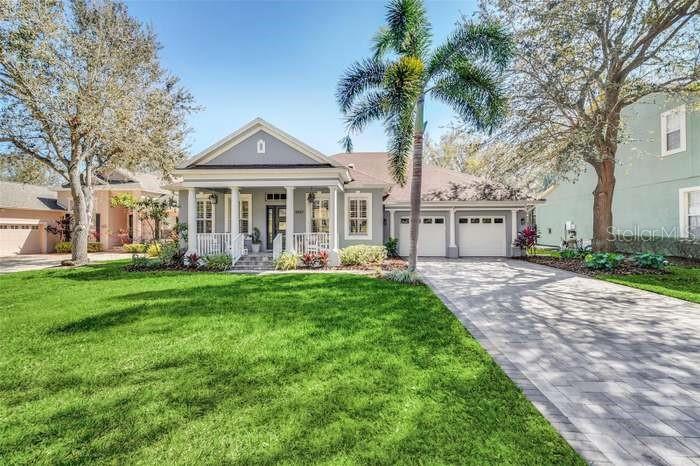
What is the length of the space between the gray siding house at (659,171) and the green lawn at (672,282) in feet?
14.1

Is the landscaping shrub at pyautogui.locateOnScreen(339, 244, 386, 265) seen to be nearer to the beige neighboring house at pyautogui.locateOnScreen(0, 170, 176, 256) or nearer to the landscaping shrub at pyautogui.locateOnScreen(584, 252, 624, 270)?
the landscaping shrub at pyautogui.locateOnScreen(584, 252, 624, 270)

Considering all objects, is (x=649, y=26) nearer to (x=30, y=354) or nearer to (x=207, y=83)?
(x=207, y=83)

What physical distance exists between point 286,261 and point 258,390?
898cm

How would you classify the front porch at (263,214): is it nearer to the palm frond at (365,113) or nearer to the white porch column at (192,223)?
the white porch column at (192,223)

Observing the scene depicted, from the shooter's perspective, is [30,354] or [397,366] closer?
[397,366]

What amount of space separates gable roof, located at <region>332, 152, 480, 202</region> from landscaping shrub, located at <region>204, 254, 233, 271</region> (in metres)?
7.08

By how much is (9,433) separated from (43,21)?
1608 cm

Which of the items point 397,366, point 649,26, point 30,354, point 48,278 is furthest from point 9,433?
point 649,26

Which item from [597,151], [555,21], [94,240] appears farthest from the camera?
[94,240]

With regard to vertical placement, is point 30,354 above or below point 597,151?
below

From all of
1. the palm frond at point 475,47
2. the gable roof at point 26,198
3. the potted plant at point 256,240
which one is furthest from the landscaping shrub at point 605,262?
Result: the gable roof at point 26,198

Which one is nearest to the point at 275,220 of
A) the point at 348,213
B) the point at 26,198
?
the point at 348,213

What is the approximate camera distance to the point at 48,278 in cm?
1089

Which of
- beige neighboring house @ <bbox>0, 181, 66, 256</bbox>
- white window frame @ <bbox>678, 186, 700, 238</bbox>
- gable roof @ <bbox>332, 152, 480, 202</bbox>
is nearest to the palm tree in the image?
gable roof @ <bbox>332, 152, 480, 202</bbox>
